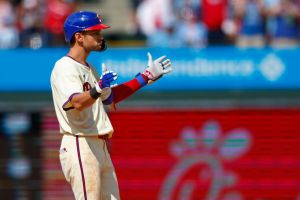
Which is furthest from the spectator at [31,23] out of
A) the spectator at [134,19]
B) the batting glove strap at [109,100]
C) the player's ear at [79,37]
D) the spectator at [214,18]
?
the player's ear at [79,37]

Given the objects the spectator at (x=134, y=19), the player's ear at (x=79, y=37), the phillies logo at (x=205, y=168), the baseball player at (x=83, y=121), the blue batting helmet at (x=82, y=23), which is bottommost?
the phillies logo at (x=205, y=168)

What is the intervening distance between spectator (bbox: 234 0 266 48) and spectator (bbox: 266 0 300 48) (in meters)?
0.12

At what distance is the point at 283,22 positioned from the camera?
13.0 metres

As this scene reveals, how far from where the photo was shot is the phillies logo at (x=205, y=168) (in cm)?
1011

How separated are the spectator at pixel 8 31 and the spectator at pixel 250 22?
2.93m

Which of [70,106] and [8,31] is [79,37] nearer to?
[70,106]

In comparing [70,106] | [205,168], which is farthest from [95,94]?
[205,168]

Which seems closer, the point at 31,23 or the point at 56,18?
the point at 31,23

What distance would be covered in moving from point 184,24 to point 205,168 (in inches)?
130

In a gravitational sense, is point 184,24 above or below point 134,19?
above

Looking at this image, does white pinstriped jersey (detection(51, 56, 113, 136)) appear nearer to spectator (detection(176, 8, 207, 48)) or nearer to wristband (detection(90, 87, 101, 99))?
wristband (detection(90, 87, 101, 99))

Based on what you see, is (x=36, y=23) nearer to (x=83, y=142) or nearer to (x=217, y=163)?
Result: (x=217, y=163)

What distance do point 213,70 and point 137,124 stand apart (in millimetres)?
1264

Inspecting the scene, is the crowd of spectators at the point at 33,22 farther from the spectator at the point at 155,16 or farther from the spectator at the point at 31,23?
the spectator at the point at 155,16
